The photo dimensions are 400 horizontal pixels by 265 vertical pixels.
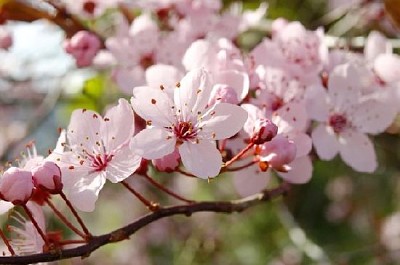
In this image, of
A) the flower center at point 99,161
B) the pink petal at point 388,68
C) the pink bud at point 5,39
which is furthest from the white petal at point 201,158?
the pink bud at point 5,39

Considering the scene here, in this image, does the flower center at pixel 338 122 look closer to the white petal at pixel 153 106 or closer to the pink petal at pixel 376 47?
the pink petal at pixel 376 47

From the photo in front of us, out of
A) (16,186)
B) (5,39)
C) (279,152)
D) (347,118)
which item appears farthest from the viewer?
Result: (5,39)

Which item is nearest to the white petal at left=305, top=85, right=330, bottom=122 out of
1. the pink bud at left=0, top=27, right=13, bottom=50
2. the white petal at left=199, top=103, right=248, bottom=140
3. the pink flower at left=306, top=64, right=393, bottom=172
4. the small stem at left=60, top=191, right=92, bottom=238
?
the pink flower at left=306, top=64, right=393, bottom=172

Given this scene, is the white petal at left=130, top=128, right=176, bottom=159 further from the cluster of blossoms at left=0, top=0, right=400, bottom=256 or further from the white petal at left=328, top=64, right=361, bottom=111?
the white petal at left=328, top=64, right=361, bottom=111

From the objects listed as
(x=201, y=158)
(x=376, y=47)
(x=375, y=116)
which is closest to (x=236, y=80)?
(x=201, y=158)

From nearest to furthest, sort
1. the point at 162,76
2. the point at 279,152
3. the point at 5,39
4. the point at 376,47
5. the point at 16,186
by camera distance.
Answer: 1. the point at 16,186
2. the point at 279,152
3. the point at 162,76
4. the point at 376,47
5. the point at 5,39

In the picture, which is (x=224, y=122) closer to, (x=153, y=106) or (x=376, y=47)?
(x=153, y=106)

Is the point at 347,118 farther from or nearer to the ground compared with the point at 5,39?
nearer to the ground

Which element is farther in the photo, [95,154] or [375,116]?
[375,116]
